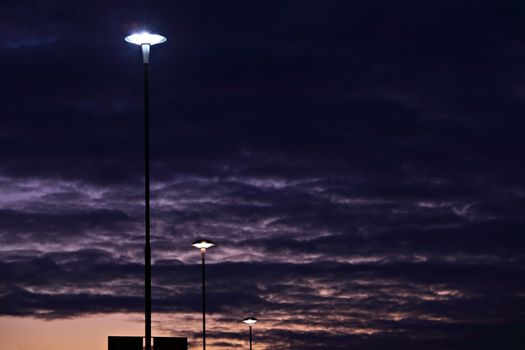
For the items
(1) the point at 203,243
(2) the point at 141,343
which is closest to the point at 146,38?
(2) the point at 141,343

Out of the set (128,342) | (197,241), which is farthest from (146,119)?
(197,241)

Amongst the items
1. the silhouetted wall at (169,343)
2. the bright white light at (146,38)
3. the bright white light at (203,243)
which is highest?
the bright white light at (146,38)

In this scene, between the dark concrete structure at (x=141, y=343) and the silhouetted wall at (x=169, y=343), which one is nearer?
the dark concrete structure at (x=141, y=343)

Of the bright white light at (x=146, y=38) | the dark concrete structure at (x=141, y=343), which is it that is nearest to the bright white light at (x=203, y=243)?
the dark concrete structure at (x=141, y=343)

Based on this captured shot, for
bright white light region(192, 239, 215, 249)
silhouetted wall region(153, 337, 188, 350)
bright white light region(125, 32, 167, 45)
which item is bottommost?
silhouetted wall region(153, 337, 188, 350)

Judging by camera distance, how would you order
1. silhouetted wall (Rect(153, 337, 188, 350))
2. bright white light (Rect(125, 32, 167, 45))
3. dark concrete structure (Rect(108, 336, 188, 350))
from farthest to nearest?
silhouetted wall (Rect(153, 337, 188, 350)), dark concrete structure (Rect(108, 336, 188, 350)), bright white light (Rect(125, 32, 167, 45))

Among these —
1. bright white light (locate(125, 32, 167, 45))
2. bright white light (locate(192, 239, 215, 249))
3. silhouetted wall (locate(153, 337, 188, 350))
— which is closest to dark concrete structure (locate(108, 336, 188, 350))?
silhouetted wall (locate(153, 337, 188, 350))

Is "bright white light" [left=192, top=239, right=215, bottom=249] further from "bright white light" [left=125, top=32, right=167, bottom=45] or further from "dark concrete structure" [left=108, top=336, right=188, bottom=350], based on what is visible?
"bright white light" [left=125, top=32, right=167, bottom=45]

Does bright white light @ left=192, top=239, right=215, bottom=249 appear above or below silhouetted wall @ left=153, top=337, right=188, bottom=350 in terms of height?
above

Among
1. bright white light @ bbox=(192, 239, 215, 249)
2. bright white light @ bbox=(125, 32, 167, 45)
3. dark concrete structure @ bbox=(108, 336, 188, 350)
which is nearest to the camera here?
bright white light @ bbox=(125, 32, 167, 45)

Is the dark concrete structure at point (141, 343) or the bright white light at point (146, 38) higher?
the bright white light at point (146, 38)

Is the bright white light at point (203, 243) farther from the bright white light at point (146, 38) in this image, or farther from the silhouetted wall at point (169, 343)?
the bright white light at point (146, 38)

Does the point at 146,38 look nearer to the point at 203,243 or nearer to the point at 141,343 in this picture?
the point at 141,343

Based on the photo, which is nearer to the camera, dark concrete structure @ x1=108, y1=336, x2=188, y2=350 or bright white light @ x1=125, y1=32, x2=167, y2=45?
bright white light @ x1=125, y1=32, x2=167, y2=45
